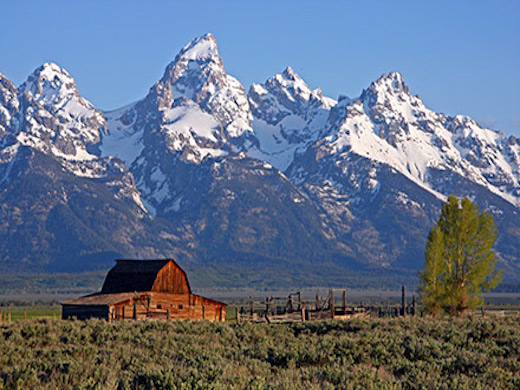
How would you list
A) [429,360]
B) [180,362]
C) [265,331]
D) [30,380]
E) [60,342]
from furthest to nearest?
1. [265,331]
2. [60,342]
3. [429,360]
4. [180,362]
5. [30,380]

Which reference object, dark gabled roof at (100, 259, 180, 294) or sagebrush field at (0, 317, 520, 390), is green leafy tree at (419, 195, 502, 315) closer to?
dark gabled roof at (100, 259, 180, 294)

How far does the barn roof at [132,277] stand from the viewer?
2923 inches

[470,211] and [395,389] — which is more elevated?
[470,211]

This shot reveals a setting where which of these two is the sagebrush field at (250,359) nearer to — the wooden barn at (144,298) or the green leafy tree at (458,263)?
the green leafy tree at (458,263)

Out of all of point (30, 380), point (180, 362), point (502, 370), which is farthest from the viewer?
point (180, 362)

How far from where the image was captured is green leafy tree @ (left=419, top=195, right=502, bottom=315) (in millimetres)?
67375

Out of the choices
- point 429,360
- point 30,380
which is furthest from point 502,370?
point 30,380

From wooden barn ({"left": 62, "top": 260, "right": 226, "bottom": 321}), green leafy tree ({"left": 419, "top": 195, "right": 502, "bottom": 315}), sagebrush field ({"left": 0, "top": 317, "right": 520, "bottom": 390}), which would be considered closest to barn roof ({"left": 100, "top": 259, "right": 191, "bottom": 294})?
wooden barn ({"left": 62, "top": 260, "right": 226, "bottom": 321})

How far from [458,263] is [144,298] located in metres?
→ 27.0

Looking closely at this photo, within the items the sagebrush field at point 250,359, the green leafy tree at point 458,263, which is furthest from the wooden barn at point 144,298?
the sagebrush field at point 250,359

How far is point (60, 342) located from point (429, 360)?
14.5m

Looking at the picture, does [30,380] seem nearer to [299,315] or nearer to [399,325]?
[399,325]

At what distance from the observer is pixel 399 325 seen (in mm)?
42688

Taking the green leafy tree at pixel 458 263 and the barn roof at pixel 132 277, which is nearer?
the green leafy tree at pixel 458 263
